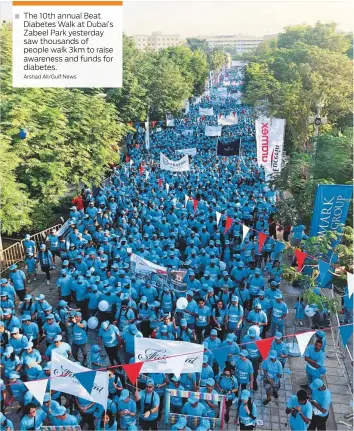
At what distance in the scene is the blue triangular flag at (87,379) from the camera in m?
7.26

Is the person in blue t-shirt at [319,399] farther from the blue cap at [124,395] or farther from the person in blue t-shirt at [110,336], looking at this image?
the person in blue t-shirt at [110,336]

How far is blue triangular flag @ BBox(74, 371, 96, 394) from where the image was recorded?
7258 millimetres

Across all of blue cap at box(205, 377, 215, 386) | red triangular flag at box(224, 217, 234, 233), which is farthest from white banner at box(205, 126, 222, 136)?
blue cap at box(205, 377, 215, 386)

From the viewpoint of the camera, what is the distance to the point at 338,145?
1697cm

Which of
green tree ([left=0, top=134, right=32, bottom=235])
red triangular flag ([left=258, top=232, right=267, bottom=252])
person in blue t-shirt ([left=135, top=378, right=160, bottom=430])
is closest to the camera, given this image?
person in blue t-shirt ([left=135, top=378, right=160, bottom=430])

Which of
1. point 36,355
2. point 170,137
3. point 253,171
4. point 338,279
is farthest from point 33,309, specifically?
point 170,137

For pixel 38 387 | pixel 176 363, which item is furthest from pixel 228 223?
pixel 38 387

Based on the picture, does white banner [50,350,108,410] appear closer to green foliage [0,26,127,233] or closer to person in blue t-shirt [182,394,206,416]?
person in blue t-shirt [182,394,206,416]

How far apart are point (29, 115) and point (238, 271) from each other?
10218 millimetres

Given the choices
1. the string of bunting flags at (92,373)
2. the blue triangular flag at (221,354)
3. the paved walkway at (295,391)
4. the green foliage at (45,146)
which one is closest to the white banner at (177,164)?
the green foliage at (45,146)

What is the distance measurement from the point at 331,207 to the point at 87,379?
7.39 m

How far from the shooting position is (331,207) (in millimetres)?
11633

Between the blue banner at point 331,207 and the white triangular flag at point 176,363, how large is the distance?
5491mm

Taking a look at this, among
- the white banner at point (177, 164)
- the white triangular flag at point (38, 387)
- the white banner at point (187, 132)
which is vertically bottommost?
the white triangular flag at point (38, 387)
